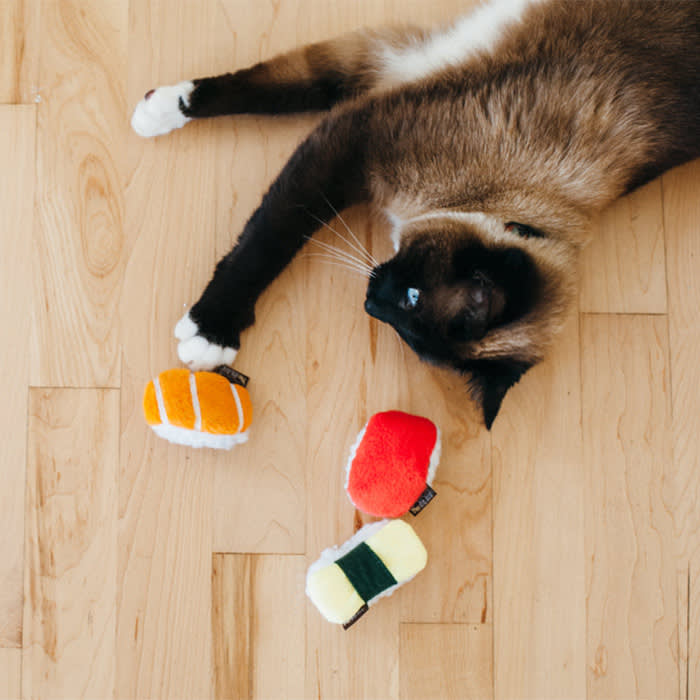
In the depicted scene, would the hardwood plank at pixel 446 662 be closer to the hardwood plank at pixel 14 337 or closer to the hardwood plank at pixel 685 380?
the hardwood plank at pixel 685 380

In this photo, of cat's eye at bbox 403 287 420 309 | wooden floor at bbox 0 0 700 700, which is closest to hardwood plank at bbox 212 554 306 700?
wooden floor at bbox 0 0 700 700

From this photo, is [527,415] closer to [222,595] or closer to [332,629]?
[332,629]

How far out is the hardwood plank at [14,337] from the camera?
134 cm

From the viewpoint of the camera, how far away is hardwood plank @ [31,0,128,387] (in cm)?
137

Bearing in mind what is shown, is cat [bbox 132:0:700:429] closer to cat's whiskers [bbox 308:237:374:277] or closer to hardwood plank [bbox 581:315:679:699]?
cat's whiskers [bbox 308:237:374:277]

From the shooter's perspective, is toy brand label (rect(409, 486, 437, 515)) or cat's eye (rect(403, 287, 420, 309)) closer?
cat's eye (rect(403, 287, 420, 309))

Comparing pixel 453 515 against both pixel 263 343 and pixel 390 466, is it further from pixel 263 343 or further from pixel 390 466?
pixel 263 343

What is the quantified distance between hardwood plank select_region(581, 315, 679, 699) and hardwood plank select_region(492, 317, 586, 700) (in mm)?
29

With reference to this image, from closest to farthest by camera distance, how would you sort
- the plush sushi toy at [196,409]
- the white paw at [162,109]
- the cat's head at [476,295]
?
the cat's head at [476,295] → the plush sushi toy at [196,409] → the white paw at [162,109]

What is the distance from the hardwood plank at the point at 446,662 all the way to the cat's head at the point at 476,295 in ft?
1.69

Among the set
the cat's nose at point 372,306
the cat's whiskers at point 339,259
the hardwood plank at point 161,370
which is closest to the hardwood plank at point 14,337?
the hardwood plank at point 161,370

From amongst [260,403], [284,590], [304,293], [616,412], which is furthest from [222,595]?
[616,412]

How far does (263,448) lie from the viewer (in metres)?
1.37

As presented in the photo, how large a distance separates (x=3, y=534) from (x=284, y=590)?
0.62 m
